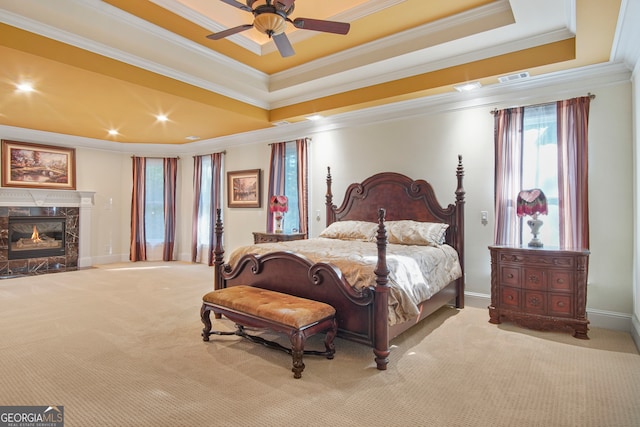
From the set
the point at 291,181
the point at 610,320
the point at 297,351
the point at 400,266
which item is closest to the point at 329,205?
the point at 291,181

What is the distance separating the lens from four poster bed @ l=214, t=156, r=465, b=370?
112 inches

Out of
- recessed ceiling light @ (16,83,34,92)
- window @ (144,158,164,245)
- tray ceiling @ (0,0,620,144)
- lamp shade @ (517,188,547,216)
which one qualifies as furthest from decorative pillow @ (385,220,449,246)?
window @ (144,158,164,245)

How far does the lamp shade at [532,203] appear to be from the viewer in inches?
147

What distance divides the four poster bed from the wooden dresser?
57 cm

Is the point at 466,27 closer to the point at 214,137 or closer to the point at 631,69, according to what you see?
the point at 631,69

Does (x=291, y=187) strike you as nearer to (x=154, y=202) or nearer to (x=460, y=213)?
(x=460, y=213)

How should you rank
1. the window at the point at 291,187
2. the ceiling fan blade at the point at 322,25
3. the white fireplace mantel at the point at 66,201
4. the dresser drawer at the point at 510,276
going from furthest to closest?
the white fireplace mantel at the point at 66,201 < the window at the point at 291,187 < the dresser drawer at the point at 510,276 < the ceiling fan blade at the point at 322,25

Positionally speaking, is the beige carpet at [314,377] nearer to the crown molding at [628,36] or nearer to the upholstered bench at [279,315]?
the upholstered bench at [279,315]

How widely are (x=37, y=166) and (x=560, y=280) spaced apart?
8.65m

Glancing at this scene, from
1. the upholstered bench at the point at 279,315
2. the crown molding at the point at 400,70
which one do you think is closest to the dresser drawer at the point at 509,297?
the upholstered bench at the point at 279,315

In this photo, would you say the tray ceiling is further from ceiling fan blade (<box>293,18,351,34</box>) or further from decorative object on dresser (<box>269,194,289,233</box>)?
decorative object on dresser (<box>269,194,289,233</box>)

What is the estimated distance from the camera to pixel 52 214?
280 inches

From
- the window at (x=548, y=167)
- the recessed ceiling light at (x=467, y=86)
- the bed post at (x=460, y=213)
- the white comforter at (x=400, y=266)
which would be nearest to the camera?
the white comforter at (x=400, y=266)

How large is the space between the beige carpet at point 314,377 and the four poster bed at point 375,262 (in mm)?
345
